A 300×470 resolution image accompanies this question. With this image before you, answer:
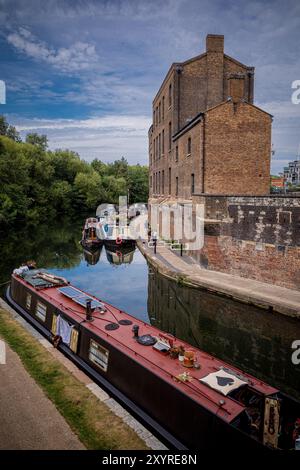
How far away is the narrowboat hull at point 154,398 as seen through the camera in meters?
4.73

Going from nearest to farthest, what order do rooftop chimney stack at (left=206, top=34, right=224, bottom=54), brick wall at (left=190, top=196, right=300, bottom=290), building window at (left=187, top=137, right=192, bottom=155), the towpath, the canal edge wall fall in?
the towpath, the canal edge wall, brick wall at (left=190, top=196, right=300, bottom=290), building window at (left=187, top=137, right=192, bottom=155), rooftop chimney stack at (left=206, top=34, right=224, bottom=54)

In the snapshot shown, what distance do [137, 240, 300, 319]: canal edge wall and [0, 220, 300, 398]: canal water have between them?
0.76ft

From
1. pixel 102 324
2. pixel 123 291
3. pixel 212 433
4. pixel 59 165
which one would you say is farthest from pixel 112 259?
pixel 59 165

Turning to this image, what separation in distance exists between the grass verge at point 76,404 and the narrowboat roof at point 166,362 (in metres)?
0.97

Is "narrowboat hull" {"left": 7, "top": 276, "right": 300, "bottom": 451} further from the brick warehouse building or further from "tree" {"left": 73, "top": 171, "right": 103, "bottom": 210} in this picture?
"tree" {"left": 73, "top": 171, "right": 103, "bottom": 210}

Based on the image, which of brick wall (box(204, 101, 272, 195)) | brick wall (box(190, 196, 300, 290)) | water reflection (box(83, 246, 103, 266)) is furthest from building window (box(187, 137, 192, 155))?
water reflection (box(83, 246, 103, 266))

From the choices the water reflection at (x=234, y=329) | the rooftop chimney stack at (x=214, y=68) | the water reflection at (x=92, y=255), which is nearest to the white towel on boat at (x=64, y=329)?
the water reflection at (x=234, y=329)

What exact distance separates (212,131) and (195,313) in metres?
9.61

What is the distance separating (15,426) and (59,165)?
176 feet

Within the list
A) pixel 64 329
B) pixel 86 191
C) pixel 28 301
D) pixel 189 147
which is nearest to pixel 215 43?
pixel 189 147

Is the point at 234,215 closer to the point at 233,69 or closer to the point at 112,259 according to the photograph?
the point at 112,259

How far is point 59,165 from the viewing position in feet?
182

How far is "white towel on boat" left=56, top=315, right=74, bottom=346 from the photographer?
8184 millimetres

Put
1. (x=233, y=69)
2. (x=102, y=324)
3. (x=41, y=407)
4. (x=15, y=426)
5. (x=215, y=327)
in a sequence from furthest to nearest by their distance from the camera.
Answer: (x=233, y=69)
(x=215, y=327)
(x=102, y=324)
(x=41, y=407)
(x=15, y=426)
